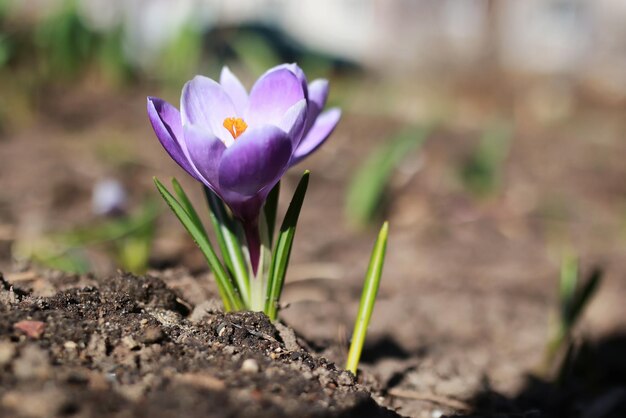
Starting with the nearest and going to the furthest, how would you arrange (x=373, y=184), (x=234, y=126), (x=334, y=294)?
(x=234, y=126)
(x=334, y=294)
(x=373, y=184)

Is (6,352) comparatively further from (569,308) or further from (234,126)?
(569,308)

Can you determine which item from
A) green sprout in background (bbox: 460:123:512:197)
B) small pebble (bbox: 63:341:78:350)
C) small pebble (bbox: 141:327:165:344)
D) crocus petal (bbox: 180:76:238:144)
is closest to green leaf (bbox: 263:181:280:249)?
crocus petal (bbox: 180:76:238:144)

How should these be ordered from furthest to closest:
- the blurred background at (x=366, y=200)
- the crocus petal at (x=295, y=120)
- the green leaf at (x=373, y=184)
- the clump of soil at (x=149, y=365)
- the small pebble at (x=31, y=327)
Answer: the green leaf at (x=373, y=184)
the blurred background at (x=366, y=200)
the crocus petal at (x=295, y=120)
the small pebble at (x=31, y=327)
the clump of soil at (x=149, y=365)

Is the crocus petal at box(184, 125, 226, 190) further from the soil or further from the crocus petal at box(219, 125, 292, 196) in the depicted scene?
the soil

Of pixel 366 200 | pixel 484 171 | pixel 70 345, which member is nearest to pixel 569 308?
pixel 366 200

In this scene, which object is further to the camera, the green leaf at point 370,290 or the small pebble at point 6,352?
the green leaf at point 370,290

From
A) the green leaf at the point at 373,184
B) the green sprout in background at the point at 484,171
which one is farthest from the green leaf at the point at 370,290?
the green sprout in background at the point at 484,171

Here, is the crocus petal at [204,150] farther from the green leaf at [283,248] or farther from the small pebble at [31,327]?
the small pebble at [31,327]
